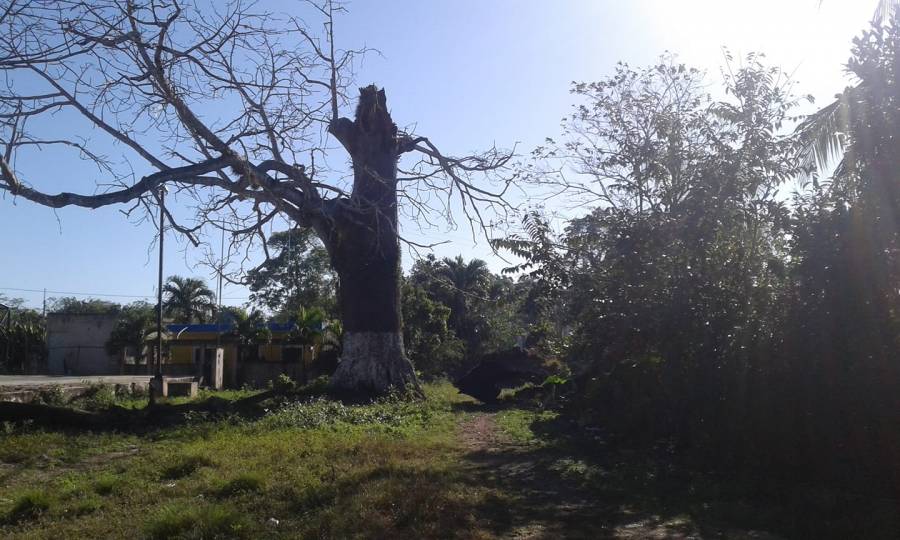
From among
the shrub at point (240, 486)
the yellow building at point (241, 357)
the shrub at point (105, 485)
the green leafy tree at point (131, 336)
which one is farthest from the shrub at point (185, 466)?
the green leafy tree at point (131, 336)

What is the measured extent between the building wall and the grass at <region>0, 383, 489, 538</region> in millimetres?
32228

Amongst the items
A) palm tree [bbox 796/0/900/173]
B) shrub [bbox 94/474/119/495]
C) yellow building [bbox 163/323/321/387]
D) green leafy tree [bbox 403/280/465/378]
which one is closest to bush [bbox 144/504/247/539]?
shrub [bbox 94/474/119/495]

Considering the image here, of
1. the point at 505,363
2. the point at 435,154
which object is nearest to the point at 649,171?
the point at 435,154

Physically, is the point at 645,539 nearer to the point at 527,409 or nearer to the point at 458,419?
the point at 458,419

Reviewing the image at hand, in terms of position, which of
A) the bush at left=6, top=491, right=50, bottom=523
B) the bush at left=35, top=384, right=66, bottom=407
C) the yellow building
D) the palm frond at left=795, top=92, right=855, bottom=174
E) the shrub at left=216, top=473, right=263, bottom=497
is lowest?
the bush at left=6, top=491, right=50, bottom=523

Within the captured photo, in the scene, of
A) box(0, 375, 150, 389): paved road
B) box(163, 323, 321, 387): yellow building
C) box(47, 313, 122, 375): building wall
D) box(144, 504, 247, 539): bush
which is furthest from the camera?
box(47, 313, 122, 375): building wall

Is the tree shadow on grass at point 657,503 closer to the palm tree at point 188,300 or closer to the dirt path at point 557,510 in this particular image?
the dirt path at point 557,510

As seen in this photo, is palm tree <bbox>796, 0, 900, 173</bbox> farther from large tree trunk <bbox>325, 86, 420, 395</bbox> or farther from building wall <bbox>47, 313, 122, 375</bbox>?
building wall <bbox>47, 313, 122, 375</bbox>

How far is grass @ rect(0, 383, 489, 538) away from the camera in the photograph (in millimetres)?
6516

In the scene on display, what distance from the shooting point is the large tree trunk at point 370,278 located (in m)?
18.6

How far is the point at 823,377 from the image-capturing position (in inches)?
317

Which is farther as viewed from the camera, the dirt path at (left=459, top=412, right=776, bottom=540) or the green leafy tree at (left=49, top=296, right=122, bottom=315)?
the green leafy tree at (left=49, top=296, right=122, bottom=315)

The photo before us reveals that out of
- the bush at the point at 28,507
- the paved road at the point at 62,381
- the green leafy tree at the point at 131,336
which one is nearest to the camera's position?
the bush at the point at 28,507

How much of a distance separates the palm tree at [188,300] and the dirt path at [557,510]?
1683 inches
